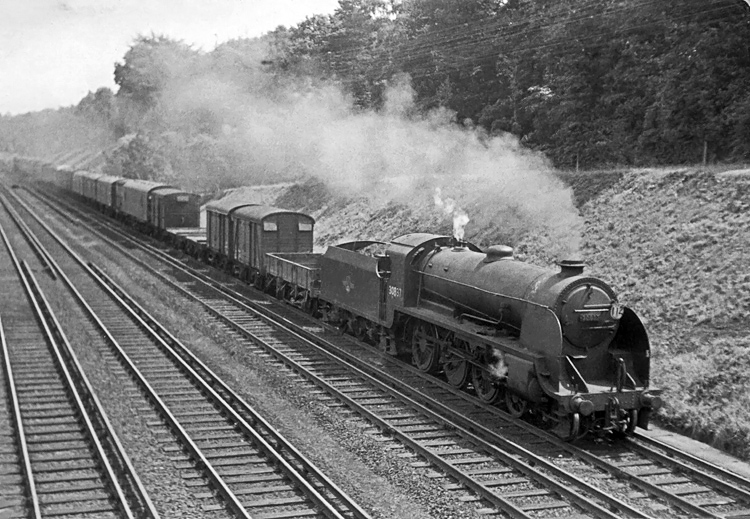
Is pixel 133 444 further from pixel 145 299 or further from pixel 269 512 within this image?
pixel 145 299

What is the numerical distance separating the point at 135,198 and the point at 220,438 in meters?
31.9

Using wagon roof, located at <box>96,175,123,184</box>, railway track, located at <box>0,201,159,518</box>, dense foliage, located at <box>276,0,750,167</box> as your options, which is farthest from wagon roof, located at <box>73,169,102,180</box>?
railway track, located at <box>0,201,159,518</box>

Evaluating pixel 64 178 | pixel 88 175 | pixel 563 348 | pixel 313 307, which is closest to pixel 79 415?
pixel 563 348

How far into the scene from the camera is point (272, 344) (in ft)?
59.5

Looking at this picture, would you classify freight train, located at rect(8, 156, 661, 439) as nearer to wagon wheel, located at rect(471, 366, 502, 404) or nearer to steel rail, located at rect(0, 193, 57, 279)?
wagon wheel, located at rect(471, 366, 502, 404)

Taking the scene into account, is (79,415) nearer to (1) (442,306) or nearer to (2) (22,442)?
(2) (22,442)

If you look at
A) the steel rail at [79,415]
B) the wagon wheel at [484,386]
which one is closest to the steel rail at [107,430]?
the steel rail at [79,415]

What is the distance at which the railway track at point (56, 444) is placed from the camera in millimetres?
9609

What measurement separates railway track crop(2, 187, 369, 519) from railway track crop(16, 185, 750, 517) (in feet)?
5.65

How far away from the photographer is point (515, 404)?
13141mm

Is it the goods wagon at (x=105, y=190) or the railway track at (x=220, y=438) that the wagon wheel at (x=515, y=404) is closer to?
the railway track at (x=220, y=438)

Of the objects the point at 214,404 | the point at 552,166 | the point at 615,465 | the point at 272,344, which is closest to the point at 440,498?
the point at 615,465

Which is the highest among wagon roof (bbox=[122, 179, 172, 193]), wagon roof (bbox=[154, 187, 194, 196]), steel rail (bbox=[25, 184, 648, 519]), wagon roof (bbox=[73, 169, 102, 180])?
wagon roof (bbox=[73, 169, 102, 180])

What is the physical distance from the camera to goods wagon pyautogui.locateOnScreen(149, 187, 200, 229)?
1426 inches
